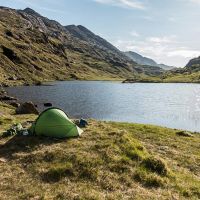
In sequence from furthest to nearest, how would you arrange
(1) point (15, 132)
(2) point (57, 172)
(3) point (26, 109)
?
1. (3) point (26, 109)
2. (1) point (15, 132)
3. (2) point (57, 172)

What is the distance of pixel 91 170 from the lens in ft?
70.0

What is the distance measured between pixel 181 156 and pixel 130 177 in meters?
10.8

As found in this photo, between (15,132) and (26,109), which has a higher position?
(15,132)

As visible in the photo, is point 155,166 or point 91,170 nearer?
point 91,170

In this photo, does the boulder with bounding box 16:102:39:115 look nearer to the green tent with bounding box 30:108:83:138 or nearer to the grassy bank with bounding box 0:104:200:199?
the green tent with bounding box 30:108:83:138

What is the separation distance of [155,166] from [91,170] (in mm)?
4473

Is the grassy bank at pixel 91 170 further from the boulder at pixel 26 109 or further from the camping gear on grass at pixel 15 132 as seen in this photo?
the boulder at pixel 26 109

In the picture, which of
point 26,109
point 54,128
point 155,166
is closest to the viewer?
point 155,166

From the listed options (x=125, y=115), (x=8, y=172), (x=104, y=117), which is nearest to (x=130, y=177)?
(x=8, y=172)

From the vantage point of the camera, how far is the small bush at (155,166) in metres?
22.8

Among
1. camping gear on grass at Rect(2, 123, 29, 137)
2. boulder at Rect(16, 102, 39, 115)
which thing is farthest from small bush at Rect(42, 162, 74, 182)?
boulder at Rect(16, 102, 39, 115)

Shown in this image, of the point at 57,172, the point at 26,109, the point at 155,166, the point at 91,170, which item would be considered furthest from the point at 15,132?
the point at 26,109

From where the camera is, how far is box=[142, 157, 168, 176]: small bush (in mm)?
22781

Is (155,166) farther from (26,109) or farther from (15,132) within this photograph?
(26,109)
